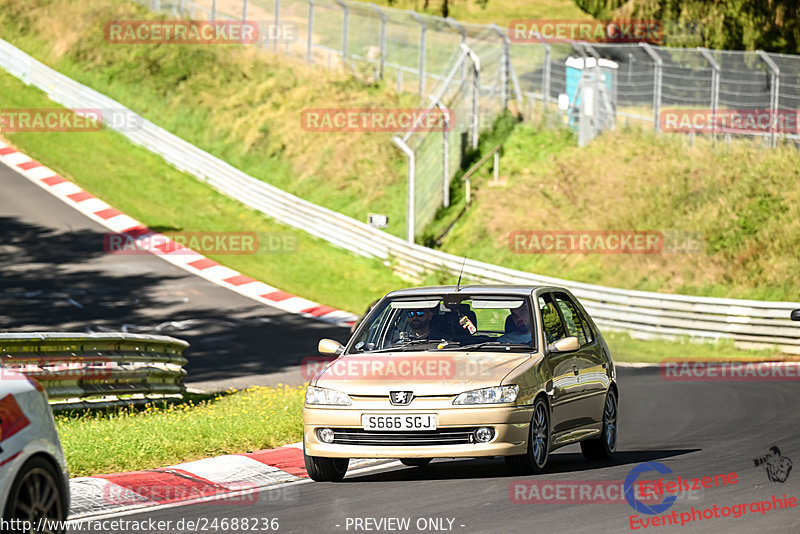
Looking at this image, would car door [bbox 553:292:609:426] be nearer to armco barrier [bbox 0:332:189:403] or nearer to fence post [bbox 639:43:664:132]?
armco barrier [bbox 0:332:189:403]

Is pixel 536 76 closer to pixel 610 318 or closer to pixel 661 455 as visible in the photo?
pixel 610 318

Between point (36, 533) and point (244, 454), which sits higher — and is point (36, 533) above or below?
above

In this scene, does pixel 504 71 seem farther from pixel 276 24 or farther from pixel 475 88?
pixel 276 24

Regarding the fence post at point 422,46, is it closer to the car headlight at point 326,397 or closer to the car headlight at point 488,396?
the car headlight at point 326,397

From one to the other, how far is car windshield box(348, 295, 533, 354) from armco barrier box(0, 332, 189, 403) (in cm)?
389

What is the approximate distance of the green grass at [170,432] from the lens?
1068cm

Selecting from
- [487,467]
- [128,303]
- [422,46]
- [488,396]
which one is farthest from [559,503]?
[422,46]

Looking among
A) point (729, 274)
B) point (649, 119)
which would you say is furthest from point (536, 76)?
point (729, 274)

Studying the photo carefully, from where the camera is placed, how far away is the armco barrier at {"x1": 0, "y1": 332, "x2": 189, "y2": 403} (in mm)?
13453

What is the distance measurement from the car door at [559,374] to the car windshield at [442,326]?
9.2 inches

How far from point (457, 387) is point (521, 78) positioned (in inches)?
1102

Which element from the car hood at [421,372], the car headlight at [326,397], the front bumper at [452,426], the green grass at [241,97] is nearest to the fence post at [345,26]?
the green grass at [241,97]

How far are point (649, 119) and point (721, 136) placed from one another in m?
2.17

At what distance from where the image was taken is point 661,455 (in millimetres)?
11102
